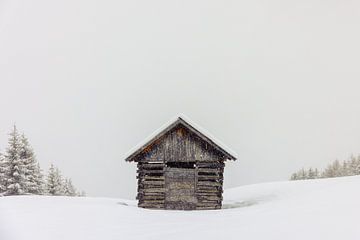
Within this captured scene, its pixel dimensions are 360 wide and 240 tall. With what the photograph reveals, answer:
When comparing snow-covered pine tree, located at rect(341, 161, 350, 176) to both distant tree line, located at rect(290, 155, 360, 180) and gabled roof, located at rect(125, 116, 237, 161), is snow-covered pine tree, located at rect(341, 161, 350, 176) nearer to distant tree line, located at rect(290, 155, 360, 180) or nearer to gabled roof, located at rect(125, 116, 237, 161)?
distant tree line, located at rect(290, 155, 360, 180)

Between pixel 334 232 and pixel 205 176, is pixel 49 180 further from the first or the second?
pixel 334 232

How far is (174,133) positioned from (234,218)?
8.37m

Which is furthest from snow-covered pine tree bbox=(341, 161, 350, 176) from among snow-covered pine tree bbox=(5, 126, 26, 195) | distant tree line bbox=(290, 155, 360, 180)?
snow-covered pine tree bbox=(5, 126, 26, 195)

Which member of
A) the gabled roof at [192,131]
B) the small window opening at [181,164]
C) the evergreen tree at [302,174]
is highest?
the gabled roof at [192,131]

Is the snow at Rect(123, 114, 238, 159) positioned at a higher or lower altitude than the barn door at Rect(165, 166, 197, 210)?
higher

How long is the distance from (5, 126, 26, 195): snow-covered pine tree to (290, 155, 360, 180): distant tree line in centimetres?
4166

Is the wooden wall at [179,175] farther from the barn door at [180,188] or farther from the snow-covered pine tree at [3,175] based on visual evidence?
the snow-covered pine tree at [3,175]

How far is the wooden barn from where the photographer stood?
63.7 feet

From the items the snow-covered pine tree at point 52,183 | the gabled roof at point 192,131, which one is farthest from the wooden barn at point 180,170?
the snow-covered pine tree at point 52,183

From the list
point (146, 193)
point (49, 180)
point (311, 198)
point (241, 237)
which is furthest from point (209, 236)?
point (49, 180)

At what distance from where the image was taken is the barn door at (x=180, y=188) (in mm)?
19469

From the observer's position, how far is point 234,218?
475 inches

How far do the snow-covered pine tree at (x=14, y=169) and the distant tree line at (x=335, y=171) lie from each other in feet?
137

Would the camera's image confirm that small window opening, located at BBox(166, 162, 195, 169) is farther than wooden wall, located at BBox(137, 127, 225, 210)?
Yes
